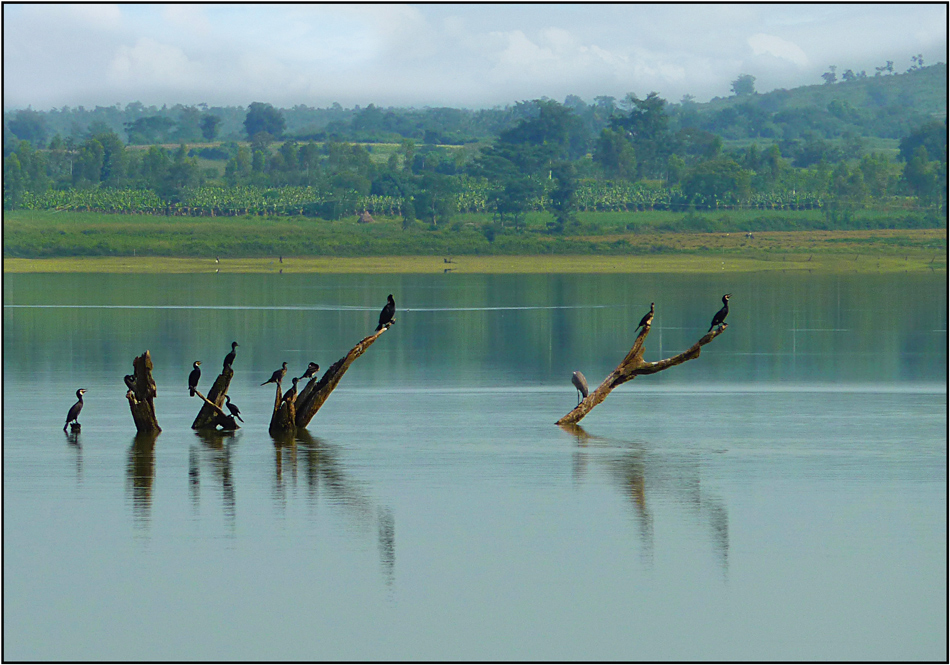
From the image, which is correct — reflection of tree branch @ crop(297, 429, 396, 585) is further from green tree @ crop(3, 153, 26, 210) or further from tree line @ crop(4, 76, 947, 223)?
green tree @ crop(3, 153, 26, 210)

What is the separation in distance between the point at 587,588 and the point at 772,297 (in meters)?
63.4

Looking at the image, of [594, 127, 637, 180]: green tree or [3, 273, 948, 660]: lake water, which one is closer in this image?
[3, 273, 948, 660]: lake water

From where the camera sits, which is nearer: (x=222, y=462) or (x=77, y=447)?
(x=222, y=462)

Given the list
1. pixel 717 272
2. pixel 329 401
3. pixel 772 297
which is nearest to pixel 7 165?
pixel 717 272

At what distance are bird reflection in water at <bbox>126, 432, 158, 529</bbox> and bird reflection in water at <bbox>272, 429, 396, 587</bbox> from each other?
1800mm

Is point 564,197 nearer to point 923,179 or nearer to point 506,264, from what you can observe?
point 506,264

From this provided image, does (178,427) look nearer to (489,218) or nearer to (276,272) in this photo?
(276,272)

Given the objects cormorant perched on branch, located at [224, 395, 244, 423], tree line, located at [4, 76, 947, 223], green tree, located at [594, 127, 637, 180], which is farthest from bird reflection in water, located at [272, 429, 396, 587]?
green tree, located at [594, 127, 637, 180]

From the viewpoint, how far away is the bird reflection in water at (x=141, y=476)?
60.1ft

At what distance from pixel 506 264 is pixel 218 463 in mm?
115443

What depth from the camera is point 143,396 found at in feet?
81.8

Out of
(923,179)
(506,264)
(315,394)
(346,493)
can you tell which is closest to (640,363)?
(315,394)

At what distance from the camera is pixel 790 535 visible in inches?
679

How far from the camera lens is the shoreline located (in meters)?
125
